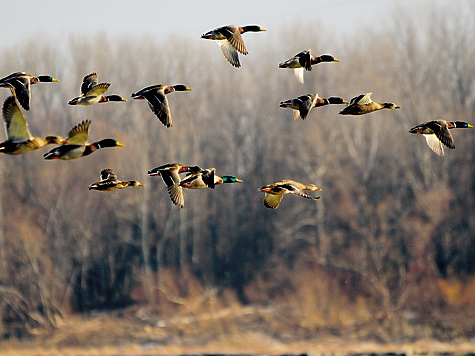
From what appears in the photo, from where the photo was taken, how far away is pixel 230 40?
1226 cm

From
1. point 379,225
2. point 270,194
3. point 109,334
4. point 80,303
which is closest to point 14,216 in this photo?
point 80,303

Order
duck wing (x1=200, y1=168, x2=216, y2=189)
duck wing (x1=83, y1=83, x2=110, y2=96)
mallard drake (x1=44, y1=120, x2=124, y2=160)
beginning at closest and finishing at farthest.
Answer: duck wing (x1=200, y1=168, x2=216, y2=189) < mallard drake (x1=44, y1=120, x2=124, y2=160) < duck wing (x1=83, y1=83, x2=110, y2=96)

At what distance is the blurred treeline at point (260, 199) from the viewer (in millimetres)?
37031

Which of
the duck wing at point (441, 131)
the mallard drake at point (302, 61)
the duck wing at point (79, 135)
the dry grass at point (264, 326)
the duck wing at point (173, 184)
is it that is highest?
the mallard drake at point (302, 61)

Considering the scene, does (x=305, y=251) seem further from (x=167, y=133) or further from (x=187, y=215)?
(x=167, y=133)

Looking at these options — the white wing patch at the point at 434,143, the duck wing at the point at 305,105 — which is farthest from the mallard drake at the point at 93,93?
the white wing patch at the point at 434,143

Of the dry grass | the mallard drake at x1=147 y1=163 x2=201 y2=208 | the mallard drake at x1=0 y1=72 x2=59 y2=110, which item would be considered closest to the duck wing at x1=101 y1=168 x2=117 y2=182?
the mallard drake at x1=147 y1=163 x2=201 y2=208

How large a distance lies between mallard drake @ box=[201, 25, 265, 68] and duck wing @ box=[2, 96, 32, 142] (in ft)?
9.74

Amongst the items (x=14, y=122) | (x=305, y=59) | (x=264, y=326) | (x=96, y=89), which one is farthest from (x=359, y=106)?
(x=264, y=326)

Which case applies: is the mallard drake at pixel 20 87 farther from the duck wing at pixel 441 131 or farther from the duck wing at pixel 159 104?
the duck wing at pixel 441 131

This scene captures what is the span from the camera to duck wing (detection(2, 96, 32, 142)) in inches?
444

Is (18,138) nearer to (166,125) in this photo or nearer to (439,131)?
(166,125)

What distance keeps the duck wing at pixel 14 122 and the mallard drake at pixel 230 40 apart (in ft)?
9.74

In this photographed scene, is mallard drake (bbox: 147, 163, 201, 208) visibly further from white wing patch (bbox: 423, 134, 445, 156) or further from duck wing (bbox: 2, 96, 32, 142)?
white wing patch (bbox: 423, 134, 445, 156)
